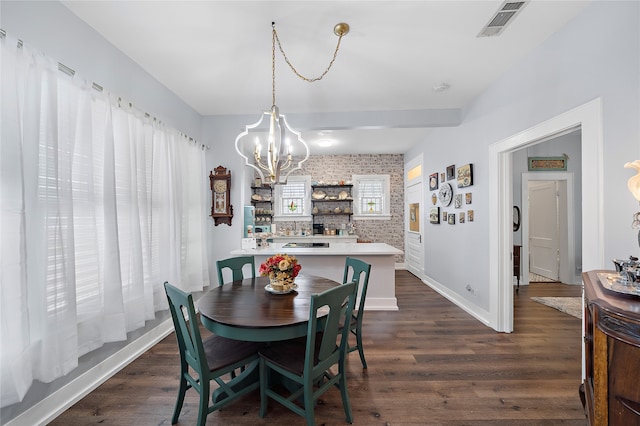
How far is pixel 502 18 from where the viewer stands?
6.54ft

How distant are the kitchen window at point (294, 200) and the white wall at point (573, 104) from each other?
3574 millimetres

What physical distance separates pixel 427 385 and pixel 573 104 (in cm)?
251

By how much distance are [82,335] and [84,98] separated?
1767mm

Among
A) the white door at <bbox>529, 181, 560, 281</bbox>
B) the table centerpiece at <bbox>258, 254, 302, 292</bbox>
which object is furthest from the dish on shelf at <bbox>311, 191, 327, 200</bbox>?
the white door at <bbox>529, 181, 560, 281</bbox>

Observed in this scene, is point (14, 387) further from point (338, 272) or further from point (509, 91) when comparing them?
point (509, 91)

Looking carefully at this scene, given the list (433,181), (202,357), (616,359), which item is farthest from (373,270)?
(616,359)

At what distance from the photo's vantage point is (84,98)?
1.92 metres

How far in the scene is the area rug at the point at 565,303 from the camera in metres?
3.50

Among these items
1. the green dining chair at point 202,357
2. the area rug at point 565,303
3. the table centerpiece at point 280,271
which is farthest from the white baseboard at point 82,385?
the area rug at point 565,303

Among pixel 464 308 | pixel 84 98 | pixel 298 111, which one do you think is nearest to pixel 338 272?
pixel 464 308

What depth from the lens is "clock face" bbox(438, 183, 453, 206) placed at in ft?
13.4

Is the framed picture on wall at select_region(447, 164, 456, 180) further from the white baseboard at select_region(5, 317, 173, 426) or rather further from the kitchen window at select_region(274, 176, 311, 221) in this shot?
the white baseboard at select_region(5, 317, 173, 426)

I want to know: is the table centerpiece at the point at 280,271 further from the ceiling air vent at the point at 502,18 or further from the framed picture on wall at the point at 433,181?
the framed picture on wall at the point at 433,181

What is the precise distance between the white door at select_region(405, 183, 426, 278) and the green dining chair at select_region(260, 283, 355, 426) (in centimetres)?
413
